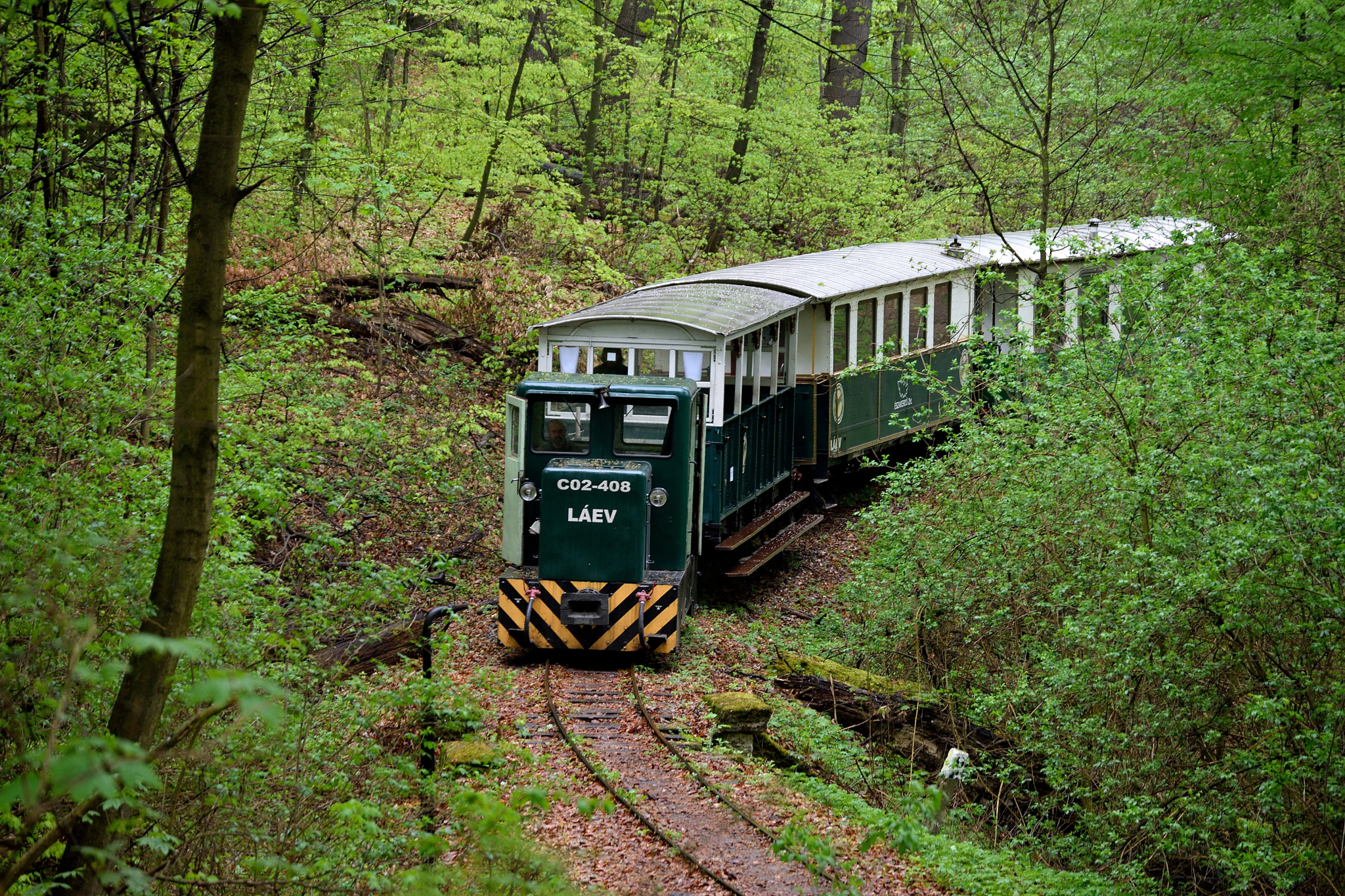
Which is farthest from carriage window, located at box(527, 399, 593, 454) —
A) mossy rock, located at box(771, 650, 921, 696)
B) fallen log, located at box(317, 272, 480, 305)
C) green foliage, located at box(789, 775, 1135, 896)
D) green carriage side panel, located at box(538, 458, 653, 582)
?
fallen log, located at box(317, 272, 480, 305)

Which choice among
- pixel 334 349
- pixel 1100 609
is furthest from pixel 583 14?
pixel 1100 609

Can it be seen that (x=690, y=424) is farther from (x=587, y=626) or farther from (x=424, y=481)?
(x=424, y=481)

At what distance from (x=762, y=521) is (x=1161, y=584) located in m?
6.55

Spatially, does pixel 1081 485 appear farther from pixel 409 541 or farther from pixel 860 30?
pixel 860 30

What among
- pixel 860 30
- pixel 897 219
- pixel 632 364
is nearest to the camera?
pixel 632 364

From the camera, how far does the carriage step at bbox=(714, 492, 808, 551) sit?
1208 cm

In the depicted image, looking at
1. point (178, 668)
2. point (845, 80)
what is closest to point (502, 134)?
point (845, 80)

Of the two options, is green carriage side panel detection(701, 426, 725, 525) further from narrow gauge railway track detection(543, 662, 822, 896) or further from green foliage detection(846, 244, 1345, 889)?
narrow gauge railway track detection(543, 662, 822, 896)

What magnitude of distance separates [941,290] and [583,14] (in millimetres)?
→ 9195

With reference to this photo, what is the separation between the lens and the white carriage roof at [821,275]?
1138 centimetres

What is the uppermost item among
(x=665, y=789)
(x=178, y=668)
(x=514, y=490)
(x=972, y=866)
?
(x=514, y=490)

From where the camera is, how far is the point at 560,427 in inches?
399

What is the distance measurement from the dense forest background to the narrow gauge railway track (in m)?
0.86

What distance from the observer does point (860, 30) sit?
26.3 metres
